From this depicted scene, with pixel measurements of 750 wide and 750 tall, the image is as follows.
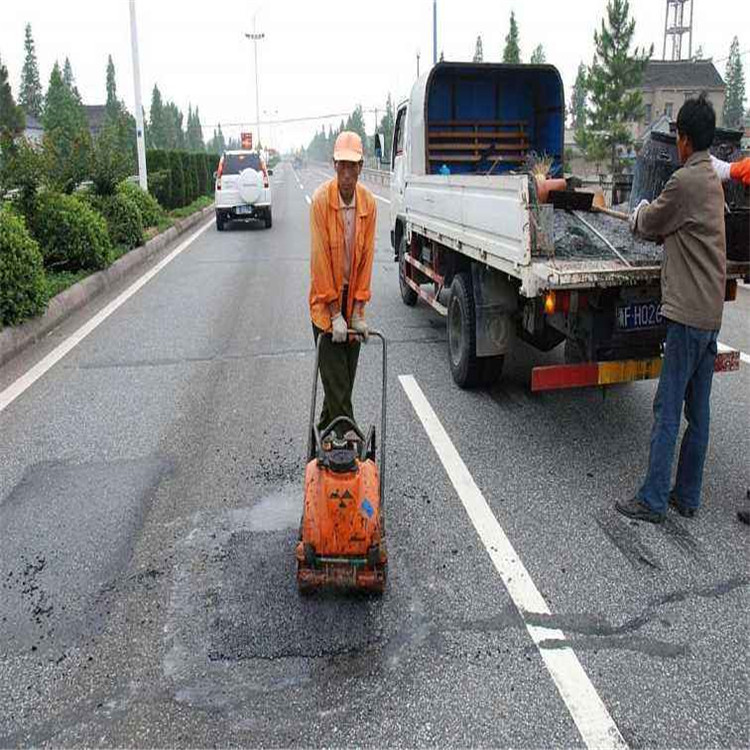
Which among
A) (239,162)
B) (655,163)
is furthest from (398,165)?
(239,162)

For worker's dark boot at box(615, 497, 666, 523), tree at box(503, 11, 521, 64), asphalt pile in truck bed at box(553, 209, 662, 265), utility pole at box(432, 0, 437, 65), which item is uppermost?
tree at box(503, 11, 521, 64)

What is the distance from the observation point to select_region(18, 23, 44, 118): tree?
10800cm

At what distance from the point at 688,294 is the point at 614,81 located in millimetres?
52864

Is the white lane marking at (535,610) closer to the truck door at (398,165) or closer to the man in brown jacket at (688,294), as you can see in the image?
the man in brown jacket at (688,294)

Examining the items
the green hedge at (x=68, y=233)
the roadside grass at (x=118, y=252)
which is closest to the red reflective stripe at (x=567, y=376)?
the roadside grass at (x=118, y=252)

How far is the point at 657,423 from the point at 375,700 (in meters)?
2.31

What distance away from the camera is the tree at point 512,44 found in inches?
2308

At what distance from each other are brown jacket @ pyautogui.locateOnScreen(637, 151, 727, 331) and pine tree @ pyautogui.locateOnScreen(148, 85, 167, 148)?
328ft

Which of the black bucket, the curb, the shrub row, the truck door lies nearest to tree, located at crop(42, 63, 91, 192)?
the curb

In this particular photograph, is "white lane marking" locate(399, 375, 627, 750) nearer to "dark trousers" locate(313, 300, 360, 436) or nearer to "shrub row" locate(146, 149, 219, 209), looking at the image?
"dark trousers" locate(313, 300, 360, 436)

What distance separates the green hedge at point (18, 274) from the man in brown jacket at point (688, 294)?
634 centimetres

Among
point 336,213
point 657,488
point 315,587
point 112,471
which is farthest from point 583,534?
point 112,471

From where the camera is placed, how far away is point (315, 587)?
3.57m

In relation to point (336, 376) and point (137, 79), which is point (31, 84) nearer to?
point (137, 79)
